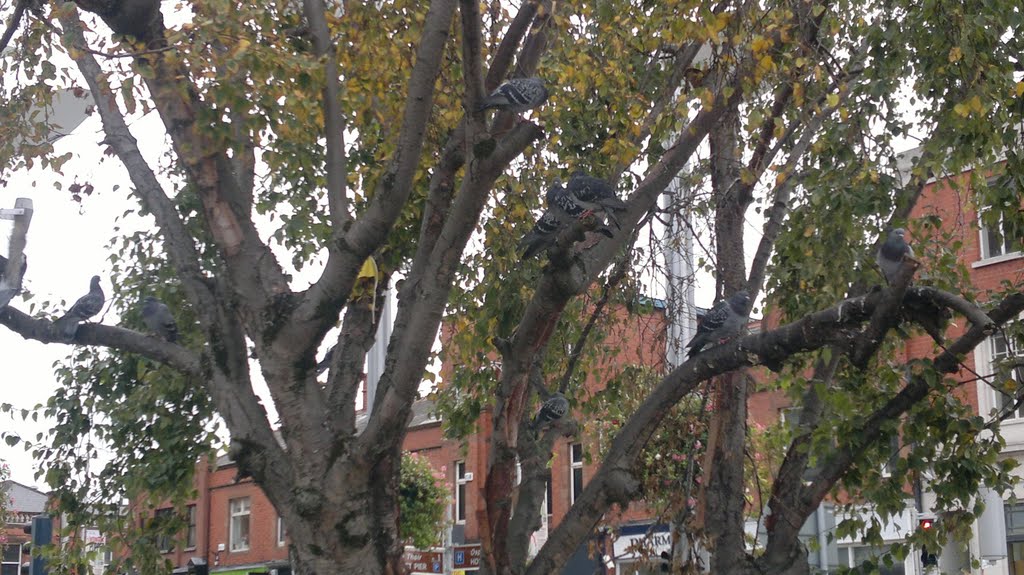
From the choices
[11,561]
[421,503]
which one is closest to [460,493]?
[421,503]

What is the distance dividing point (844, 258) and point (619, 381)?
9.14ft

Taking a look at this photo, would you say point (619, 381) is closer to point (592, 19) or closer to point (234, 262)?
point (592, 19)

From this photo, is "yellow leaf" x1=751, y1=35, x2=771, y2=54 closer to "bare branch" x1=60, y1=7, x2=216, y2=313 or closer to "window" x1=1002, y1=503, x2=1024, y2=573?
"bare branch" x1=60, y1=7, x2=216, y2=313

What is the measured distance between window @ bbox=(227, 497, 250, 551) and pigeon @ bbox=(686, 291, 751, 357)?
30.5 meters

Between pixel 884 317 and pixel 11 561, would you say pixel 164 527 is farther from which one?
pixel 11 561

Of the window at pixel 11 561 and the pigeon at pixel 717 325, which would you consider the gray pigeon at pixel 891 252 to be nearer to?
the pigeon at pixel 717 325

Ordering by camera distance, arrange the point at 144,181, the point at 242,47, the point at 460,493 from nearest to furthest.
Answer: the point at 242,47 → the point at 144,181 → the point at 460,493

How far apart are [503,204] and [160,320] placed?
9.91 feet

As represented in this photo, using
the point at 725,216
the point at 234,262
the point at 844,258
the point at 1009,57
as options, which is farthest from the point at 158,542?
the point at 1009,57

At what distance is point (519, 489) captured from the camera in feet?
24.8

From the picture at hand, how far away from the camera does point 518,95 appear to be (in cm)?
703

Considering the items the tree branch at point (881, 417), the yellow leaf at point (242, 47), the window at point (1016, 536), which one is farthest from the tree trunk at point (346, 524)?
the window at point (1016, 536)

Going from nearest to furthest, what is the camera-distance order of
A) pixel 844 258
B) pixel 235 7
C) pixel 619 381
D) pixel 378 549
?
1. pixel 378 549
2. pixel 235 7
3. pixel 844 258
4. pixel 619 381

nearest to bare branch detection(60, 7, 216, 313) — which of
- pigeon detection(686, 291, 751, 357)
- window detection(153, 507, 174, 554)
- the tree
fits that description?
the tree
